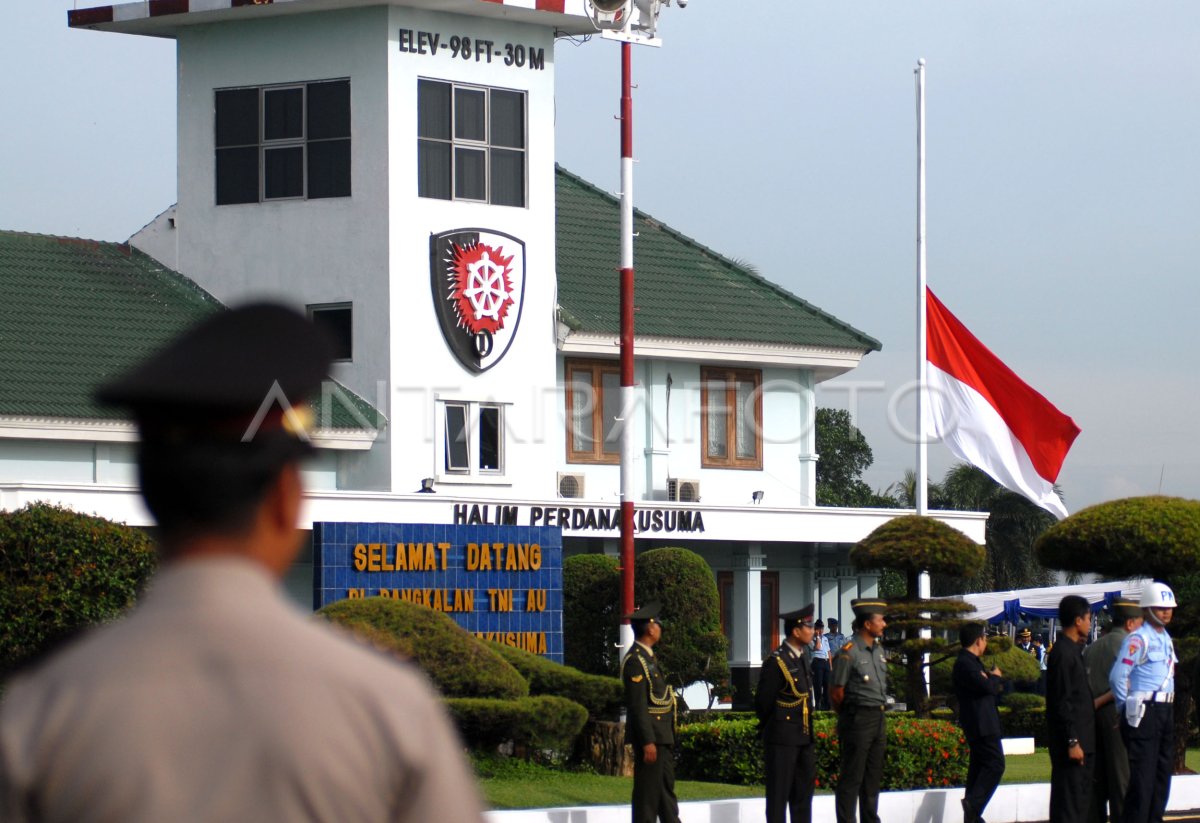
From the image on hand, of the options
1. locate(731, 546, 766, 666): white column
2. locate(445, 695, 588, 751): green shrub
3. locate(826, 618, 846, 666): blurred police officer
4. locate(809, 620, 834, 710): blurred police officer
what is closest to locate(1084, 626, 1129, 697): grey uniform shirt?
locate(445, 695, 588, 751): green shrub

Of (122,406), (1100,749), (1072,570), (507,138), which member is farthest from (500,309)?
(122,406)

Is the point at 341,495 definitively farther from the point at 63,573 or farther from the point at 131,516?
the point at 63,573

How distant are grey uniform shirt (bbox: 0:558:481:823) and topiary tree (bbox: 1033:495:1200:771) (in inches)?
754

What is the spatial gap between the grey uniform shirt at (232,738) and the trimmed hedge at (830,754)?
16306 millimetres

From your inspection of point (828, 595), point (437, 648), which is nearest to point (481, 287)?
point (828, 595)

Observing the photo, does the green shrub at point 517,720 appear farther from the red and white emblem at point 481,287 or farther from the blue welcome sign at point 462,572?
the red and white emblem at point 481,287

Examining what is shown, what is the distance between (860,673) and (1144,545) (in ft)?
23.4

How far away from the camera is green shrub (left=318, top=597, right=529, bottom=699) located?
1788 cm

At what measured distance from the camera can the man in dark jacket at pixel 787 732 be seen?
14508mm

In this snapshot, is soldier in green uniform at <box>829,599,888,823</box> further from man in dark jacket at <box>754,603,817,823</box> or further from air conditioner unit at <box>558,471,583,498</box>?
air conditioner unit at <box>558,471,583,498</box>

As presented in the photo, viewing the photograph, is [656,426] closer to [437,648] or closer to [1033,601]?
[1033,601]

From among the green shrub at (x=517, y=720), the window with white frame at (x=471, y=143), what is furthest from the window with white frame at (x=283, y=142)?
the green shrub at (x=517, y=720)

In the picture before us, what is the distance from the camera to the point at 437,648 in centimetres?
1817

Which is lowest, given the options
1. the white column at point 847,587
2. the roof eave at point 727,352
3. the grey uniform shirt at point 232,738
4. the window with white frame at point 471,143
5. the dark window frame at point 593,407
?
the white column at point 847,587
